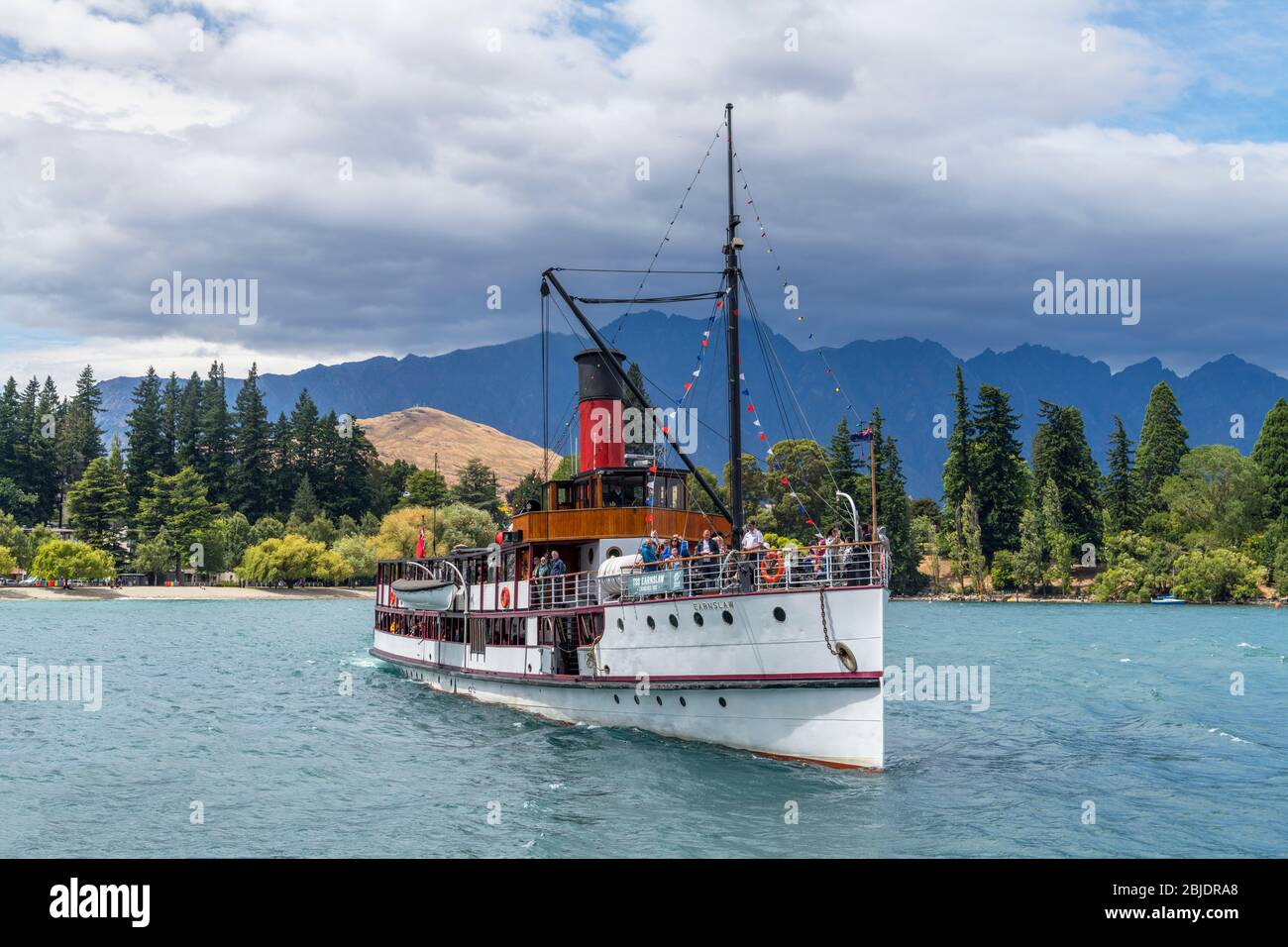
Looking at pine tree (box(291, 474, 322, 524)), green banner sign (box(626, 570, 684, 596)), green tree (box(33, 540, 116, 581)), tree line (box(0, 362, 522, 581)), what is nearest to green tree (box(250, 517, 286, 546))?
tree line (box(0, 362, 522, 581))

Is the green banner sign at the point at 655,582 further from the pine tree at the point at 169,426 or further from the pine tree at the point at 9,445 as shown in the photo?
the pine tree at the point at 9,445

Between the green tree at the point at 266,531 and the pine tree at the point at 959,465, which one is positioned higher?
the pine tree at the point at 959,465

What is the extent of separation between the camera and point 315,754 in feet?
96.4

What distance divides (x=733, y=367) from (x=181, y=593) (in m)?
111

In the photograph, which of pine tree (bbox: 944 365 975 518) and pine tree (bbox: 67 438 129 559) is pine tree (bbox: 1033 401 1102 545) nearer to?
pine tree (bbox: 944 365 975 518)

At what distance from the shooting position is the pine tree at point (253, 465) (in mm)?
158875

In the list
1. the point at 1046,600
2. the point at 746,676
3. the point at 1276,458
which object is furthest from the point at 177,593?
the point at 1276,458

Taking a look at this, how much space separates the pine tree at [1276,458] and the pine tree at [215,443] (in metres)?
131

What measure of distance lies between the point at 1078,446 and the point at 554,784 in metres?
116

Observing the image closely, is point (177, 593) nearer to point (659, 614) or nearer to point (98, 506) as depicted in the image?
point (98, 506)

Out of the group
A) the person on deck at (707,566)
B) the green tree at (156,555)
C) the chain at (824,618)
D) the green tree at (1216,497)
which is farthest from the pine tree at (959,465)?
the chain at (824,618)

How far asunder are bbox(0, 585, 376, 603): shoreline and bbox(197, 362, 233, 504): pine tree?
29.6 m

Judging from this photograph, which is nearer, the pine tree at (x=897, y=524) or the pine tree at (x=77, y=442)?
the pine tree at (x=897, y=524)

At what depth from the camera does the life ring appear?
2553cm
